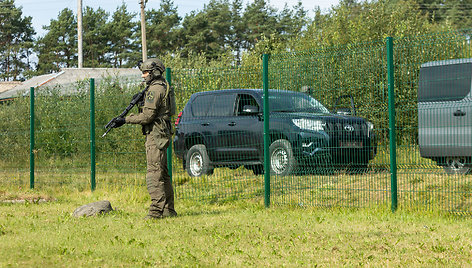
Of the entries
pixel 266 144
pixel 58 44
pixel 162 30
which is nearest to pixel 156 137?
pixel 266 144

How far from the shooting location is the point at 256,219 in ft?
27.0

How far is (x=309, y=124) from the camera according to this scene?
905 centimetres

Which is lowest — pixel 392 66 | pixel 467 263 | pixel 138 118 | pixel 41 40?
pixel 467 263

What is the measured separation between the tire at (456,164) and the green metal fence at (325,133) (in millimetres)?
13

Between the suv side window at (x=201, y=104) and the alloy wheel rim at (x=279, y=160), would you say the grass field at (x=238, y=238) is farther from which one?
the suv side window at (x=201, y=104)

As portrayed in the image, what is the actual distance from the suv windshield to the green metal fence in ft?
0.06

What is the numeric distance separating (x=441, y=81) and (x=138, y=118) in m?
4.14

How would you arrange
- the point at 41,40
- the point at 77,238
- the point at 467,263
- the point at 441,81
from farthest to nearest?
the point at 41,40 < the point at 441,81 < the point at 77,238 < the point at 467,263

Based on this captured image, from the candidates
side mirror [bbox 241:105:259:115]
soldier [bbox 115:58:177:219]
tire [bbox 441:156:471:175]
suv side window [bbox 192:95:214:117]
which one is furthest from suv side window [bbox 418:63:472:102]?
suv side window [bbox 192:95:214:117]

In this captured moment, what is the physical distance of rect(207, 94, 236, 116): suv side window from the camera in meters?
11.2

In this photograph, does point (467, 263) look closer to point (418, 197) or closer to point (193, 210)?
point (418, 197)

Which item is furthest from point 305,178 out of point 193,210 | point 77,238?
point 77,238

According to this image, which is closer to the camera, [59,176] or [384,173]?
[384,173]

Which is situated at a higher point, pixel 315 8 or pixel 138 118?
pixel 315 8
